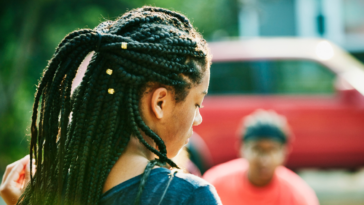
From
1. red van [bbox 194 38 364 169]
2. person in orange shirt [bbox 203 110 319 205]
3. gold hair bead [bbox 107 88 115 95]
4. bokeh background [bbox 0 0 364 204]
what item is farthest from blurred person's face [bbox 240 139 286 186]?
gold hair bead [bbox 107 88 115 95]

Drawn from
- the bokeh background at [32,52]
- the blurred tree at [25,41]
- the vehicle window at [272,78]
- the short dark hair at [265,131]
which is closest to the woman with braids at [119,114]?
the short dark hair at [265,131]

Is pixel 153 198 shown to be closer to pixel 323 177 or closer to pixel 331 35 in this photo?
pixel 323 177

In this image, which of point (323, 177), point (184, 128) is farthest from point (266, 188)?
point (323, 177)

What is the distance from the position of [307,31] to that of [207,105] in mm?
7953

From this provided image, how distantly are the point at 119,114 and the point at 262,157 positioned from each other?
8.04ft

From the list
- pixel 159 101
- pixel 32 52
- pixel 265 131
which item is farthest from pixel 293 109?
pixel 32 52

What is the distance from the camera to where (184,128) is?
1381 mm

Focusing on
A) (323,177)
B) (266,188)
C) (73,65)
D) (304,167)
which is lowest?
(323,177)

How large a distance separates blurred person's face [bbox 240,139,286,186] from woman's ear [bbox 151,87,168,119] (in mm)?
2229

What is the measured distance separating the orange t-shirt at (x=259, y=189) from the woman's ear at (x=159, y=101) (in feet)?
7.14

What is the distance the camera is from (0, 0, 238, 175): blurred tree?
651cm

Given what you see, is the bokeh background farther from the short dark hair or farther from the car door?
the short dark hair

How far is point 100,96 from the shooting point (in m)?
1.21

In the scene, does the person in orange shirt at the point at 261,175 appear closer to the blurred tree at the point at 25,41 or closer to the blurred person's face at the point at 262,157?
the blurred person's face at the point at 262,157
